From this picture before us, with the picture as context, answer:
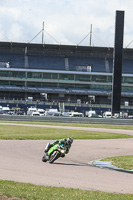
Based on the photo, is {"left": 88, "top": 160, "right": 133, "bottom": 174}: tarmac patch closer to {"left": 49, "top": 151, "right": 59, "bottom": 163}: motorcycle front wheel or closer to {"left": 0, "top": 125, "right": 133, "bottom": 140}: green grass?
{"left": 49, "top": 151, "right": 59, "bottom": 163}: motorcycle front wheel

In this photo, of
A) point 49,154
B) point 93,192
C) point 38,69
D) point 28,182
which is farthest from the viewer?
point 38,69

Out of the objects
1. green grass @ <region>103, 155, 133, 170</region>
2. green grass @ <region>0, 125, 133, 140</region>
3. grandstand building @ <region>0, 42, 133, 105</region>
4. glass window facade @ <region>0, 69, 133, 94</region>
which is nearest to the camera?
green grass @ <region>103, 155, 133, 170</region>

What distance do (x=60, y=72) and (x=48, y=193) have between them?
91636 mm

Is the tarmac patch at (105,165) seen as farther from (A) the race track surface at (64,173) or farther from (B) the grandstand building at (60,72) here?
(B) the grandstand building at (60,72)

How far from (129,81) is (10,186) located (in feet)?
308

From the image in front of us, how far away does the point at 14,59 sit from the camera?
10481 cm

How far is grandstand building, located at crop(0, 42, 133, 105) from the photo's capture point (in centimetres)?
10062

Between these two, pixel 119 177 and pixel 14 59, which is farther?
pixel 14 59

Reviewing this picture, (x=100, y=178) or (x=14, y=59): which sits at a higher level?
(x=14, y=59)

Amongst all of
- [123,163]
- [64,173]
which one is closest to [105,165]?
[123,163]

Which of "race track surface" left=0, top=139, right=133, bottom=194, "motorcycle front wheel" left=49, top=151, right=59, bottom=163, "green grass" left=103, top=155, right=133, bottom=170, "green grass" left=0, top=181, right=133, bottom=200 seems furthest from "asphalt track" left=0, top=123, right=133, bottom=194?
"green grass" left=103, top=155, right=133, bottom=170

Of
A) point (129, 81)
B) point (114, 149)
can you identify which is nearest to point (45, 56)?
point (129, 81)

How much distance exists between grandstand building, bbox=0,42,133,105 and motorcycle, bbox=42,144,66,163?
80327mm

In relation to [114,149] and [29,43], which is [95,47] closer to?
[29,43]
